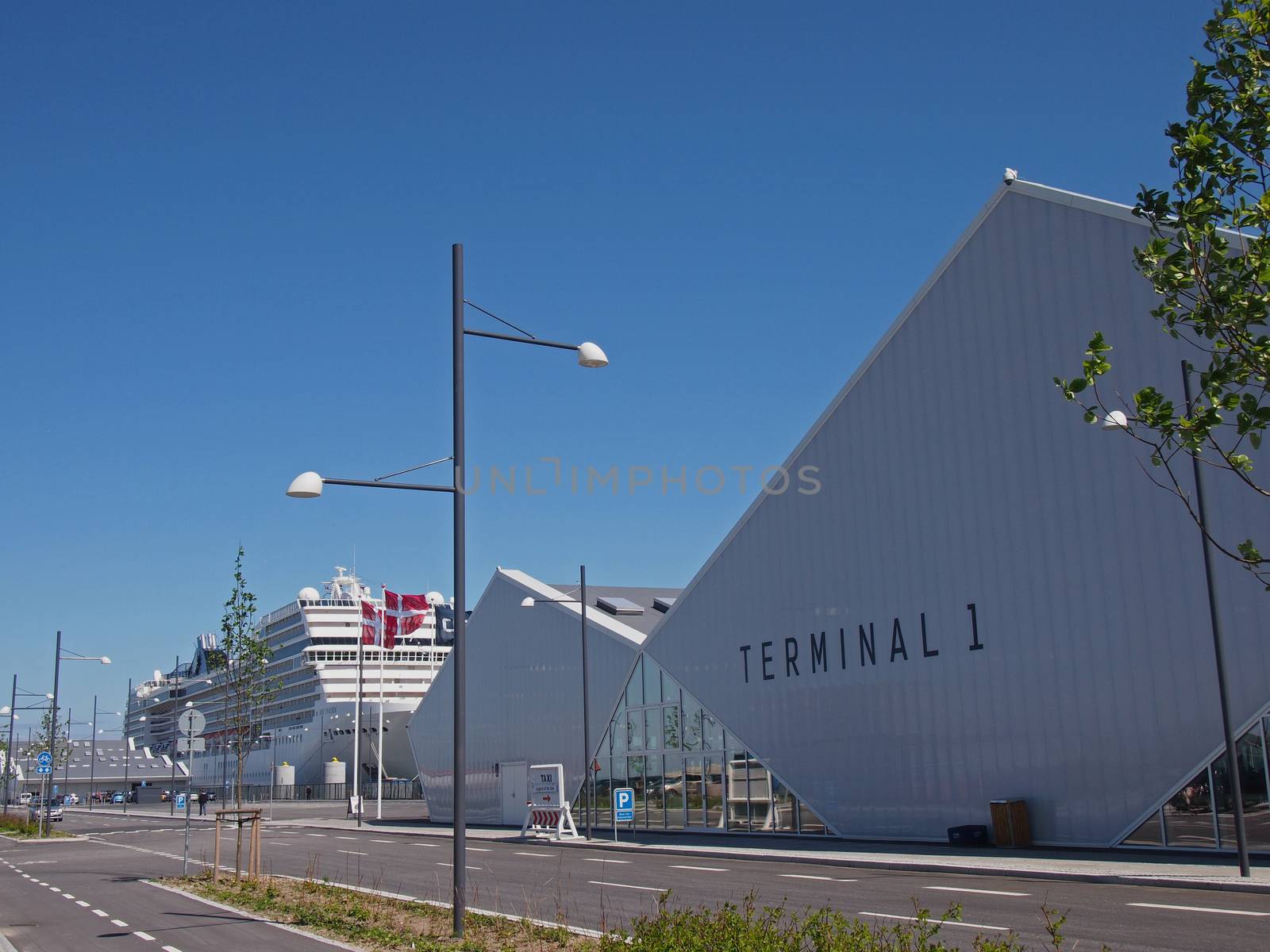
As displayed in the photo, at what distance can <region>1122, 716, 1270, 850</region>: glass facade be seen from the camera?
20328mm

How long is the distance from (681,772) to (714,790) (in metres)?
1.96

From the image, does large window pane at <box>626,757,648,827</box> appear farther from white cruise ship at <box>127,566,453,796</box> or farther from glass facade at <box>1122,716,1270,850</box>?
white cruise ship at <box>127,566,453,796</box>

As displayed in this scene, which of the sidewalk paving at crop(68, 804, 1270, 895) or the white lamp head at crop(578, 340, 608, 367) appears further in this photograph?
the sidewalk paving at crop(68, 804, 1270, 895)

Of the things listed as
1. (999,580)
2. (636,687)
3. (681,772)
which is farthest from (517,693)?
(999,580)

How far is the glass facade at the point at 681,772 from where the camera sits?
110 ft

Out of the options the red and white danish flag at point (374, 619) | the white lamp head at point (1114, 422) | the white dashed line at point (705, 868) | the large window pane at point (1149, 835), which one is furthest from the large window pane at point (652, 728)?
the red and white danish flag at point (374, 619)

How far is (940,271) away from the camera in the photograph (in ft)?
93.0

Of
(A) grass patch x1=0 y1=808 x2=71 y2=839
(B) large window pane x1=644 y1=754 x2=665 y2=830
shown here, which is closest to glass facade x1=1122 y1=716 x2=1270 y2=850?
(B) large window pane x1=644 y1=754 x2=665 y2=830

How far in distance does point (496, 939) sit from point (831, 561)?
1981 centimetres

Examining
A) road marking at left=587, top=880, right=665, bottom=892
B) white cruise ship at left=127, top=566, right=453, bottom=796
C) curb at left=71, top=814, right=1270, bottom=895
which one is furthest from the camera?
white cruise ship at left=127, top=566, right=453, bottom=796

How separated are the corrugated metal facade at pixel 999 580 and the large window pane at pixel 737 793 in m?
1.52

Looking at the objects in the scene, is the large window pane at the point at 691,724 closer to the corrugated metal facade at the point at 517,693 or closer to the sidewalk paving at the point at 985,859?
the sidewalk paving at the point at 985,859

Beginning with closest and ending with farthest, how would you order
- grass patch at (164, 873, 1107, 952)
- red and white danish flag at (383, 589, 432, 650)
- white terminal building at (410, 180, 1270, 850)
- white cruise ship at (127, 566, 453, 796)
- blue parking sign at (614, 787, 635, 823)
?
grass patch at (164, 873, 1107, 952)
white terminal building at (410, 180, 1270, 850)
blue parking sign at (614, 787, 635, 823)
red and white danish flag at (383, 589, 432, 650)
white cruise ship at (127, 566, 453, 796)

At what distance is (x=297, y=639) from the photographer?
359 ft
